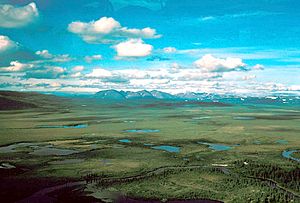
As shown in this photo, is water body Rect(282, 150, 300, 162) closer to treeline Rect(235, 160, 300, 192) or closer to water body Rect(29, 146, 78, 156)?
treeline Rect(235, 160, 300, 192)

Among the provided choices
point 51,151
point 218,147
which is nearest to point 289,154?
point 218,147

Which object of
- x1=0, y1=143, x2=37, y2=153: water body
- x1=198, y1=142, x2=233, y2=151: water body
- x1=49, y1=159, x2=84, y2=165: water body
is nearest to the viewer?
x1=49, y1=159, x2=84, y2=165: water body

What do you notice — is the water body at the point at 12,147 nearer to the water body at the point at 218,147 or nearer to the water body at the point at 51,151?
the water body at the point at 51,151

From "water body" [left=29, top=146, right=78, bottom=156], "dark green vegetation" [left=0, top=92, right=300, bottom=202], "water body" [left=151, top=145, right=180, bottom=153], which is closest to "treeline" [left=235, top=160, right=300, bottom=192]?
"dark green vegetation" [left=0, top=92, right=300, bottom=202]

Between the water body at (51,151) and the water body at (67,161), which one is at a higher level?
the water body at (51,151)

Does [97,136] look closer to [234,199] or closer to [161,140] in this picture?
[161,140]

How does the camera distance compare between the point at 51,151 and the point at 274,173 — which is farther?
the point at 51,151

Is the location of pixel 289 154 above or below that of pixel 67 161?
below

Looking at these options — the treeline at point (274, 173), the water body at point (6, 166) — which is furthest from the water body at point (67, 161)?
the treeline at point (274, 173)

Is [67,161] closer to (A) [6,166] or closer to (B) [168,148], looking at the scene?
(A) [6,166]

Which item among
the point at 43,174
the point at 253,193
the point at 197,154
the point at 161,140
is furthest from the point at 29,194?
the point at 161,140

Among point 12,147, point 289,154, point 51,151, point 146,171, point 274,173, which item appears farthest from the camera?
point 12,147
